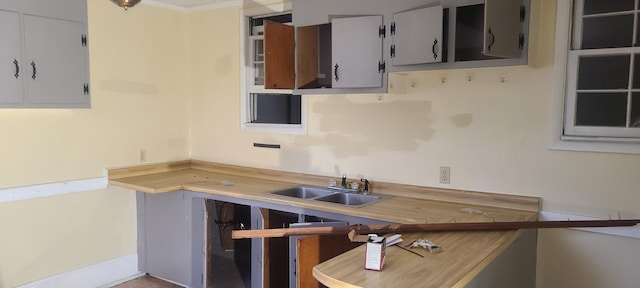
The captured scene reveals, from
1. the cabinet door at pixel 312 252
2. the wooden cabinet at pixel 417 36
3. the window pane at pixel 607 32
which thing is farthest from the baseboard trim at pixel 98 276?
the window pane at pixel 607 32

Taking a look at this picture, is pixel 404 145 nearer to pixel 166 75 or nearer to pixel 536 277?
pixel 536 277

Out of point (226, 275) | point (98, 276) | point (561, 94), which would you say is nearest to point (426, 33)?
point (561, 94)

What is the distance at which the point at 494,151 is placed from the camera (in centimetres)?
298

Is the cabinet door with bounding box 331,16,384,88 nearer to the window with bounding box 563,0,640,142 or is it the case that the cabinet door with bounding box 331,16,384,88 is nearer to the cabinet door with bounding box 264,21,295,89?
the cabinet door with bounding box 264,21,295,89

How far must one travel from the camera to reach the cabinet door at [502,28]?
238cm

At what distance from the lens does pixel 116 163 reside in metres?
4.00

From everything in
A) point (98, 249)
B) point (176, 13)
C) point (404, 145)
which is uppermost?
point (176, 13)

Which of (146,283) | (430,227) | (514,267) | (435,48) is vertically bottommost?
(146,283)

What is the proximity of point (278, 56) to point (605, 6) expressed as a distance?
6.49 feet

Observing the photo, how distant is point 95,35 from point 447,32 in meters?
2.68

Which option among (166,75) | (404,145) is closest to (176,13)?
(166,75)

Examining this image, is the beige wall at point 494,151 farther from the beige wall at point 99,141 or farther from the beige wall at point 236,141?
the beige wall at point 99,141

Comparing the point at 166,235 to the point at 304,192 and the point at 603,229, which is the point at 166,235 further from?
the point at 603,229

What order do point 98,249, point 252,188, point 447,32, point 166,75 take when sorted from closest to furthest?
point 447,32 < point 252,188 < point 98,249 < point 166,75
